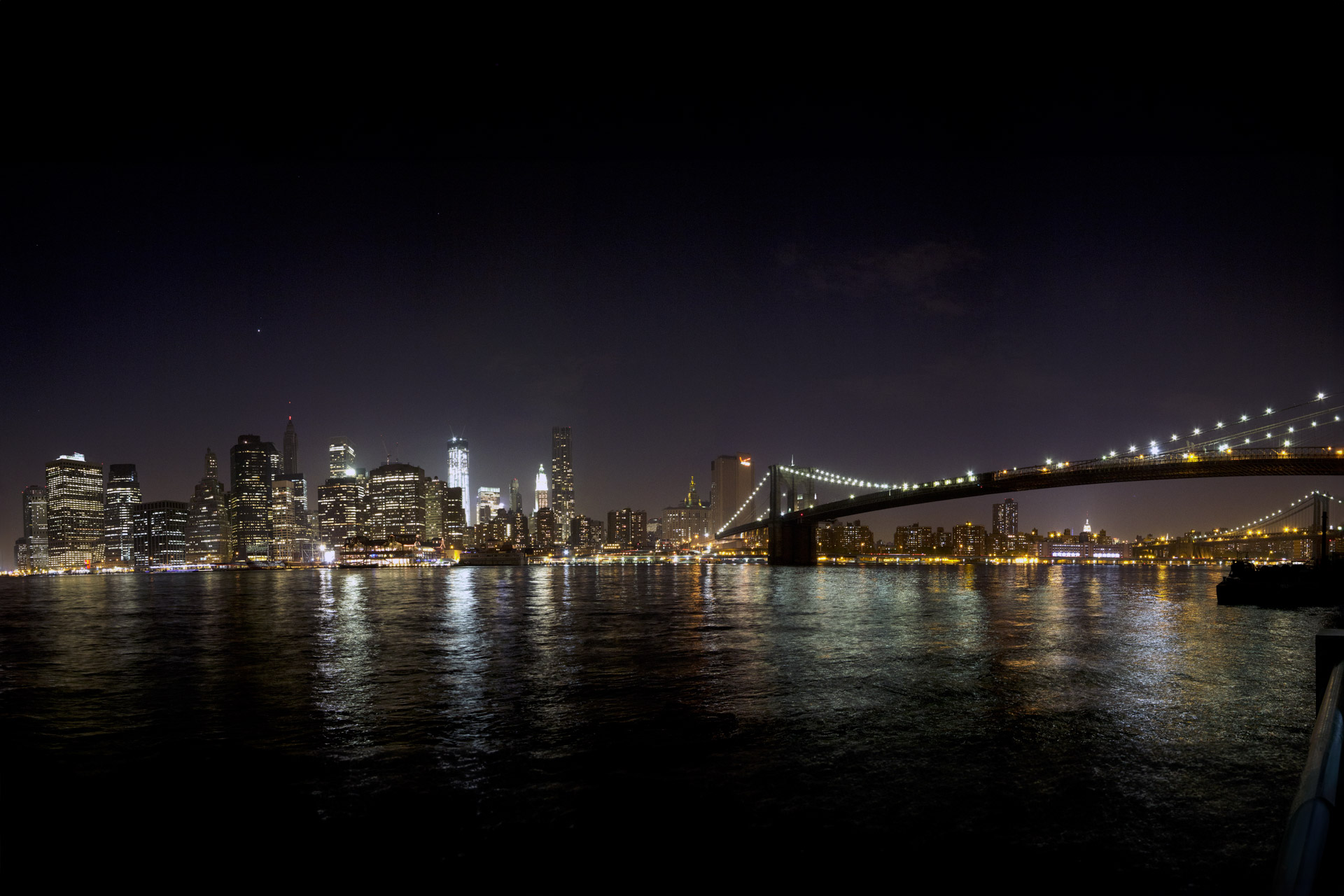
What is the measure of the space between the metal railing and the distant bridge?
61870 mm

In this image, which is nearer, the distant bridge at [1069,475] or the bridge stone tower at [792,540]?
the distant bridge at [1069,475]

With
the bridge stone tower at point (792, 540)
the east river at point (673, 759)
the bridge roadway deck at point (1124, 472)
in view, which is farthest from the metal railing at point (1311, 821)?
the bridge stone tower at point (792, 540)

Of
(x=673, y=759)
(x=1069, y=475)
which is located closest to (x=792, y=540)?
(x=1069, y=475)

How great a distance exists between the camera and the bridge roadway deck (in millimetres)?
53031

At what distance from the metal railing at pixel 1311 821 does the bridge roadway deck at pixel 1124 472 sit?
6187 cm

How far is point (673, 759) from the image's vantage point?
31.9 feet

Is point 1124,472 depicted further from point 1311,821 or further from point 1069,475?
point 1311,821

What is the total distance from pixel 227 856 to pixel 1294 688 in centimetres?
1719

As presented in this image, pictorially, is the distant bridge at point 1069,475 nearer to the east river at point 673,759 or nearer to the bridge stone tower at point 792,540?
the bridge stone tower at point 792,540

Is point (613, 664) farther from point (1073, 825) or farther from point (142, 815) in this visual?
point (1073, 825)

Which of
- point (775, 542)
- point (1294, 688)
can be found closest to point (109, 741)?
point (1294, 688)

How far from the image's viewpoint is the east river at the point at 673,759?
22.4 feet

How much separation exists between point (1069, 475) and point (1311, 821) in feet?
226

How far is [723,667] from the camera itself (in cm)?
1747
